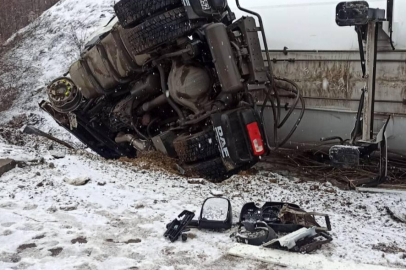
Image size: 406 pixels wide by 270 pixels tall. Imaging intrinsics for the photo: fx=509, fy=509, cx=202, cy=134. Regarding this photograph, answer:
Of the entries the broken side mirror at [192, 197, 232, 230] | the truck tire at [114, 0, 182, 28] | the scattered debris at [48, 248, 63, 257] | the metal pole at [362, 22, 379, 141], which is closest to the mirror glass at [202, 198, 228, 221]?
the broken side mirror at [192, 197, 232, 230]

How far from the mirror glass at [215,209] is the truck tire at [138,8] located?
77.0 inches

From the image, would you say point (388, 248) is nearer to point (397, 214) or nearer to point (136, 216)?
point (397, 214)

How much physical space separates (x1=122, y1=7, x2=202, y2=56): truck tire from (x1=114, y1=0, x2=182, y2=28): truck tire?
0.07m

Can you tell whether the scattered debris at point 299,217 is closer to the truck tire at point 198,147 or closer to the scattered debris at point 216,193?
the scattered debris at point 216,193

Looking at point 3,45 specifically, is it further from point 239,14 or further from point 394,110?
point 394,110

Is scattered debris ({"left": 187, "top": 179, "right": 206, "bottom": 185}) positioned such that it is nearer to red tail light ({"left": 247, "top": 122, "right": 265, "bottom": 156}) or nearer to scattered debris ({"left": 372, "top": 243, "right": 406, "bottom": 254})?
red tail light ({"left": 247, "top": 122, "right": 265, "bottom": 156})

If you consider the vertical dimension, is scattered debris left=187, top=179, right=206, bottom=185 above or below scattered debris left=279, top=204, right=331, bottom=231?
below

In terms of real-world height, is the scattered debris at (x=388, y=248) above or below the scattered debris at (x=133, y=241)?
below

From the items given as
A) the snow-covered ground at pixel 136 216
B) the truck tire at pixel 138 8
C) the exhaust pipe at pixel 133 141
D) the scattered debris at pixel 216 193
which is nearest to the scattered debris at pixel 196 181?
the snow-covered ground at pixel 136 216

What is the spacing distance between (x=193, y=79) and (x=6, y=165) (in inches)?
71.7

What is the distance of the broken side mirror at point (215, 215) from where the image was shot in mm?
3203

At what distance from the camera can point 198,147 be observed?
464cm

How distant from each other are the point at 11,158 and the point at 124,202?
4.89ft

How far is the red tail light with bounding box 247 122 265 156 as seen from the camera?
454cm
